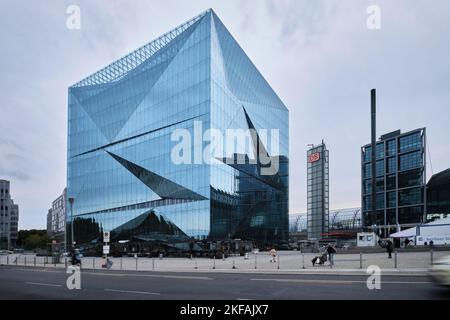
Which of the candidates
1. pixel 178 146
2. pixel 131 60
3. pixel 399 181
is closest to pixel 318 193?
pixel 399 181

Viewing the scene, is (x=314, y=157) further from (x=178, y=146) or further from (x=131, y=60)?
(x=131, y=60)

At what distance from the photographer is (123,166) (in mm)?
75938

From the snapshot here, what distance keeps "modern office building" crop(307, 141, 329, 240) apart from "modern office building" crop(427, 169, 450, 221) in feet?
105

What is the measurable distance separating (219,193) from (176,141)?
10.8m

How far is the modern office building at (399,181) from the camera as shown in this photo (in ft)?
356

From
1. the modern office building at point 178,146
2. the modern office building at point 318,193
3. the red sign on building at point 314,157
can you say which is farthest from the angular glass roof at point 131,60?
the red sign on building at point 314,157

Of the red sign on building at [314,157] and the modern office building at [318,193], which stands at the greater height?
the red sign on building at [314,157]

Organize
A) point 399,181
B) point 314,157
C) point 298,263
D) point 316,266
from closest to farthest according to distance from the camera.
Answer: point 316,266 → point 298,263 → point 314,157 → point 399,181

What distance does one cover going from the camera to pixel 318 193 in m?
96.8

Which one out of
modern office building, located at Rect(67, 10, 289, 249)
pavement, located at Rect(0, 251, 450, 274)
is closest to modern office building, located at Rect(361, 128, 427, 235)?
modern office building, located at Rect(67, 10, 289, 249)

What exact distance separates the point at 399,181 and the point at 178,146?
7254 cm

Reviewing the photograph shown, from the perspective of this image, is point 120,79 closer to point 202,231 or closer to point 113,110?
point 113,110

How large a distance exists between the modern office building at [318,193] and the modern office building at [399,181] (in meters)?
18.0

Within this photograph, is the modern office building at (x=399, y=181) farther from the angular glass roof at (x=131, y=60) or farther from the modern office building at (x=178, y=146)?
the angular glass roof at (x=131, y=60)
